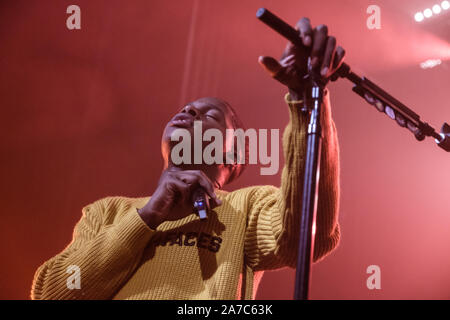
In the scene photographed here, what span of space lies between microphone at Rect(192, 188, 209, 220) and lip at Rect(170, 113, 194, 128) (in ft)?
1.28

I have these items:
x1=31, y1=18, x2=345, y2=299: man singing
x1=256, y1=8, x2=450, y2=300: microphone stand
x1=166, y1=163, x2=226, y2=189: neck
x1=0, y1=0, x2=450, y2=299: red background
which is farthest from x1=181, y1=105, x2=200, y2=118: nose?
x1=0, y1=0, x2=450, y2=299: red background

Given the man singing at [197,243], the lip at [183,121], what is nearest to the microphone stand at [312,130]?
the man singing at [197,243]

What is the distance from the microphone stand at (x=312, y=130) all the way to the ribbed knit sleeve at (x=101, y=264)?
0.57 meters

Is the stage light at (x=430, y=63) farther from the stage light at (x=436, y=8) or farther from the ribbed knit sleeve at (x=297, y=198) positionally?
the ribbed knit sleeve at (x=297, y=198)

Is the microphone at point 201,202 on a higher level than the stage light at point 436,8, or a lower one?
lower

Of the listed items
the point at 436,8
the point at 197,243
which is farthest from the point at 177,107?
the point at 436,8

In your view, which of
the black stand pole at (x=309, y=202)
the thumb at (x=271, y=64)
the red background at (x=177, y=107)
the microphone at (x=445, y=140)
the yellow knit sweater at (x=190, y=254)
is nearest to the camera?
the black stand pole at (x=309, y=202)

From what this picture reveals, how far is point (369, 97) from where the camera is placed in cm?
87

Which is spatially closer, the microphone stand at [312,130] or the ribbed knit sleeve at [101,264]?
the microphone stand at [312,130]

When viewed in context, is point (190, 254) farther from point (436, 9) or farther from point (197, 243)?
point (436, 9)

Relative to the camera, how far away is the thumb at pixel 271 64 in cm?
78

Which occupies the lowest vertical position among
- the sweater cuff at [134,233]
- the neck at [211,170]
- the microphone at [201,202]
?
the sweater cuff at [134,233]

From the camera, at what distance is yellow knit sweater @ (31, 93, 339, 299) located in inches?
41.7
